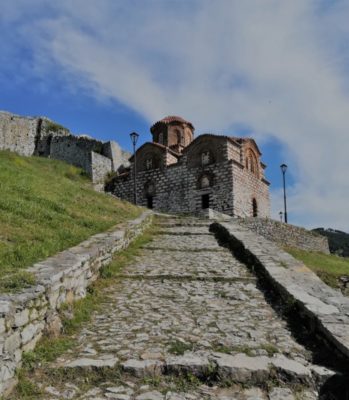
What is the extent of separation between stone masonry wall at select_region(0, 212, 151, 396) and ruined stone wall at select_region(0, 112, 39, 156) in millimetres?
32667

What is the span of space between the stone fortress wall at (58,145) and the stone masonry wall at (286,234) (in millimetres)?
16648

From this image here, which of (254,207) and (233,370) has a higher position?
(254,207)

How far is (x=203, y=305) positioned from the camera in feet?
18.4

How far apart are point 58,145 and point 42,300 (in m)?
35.2

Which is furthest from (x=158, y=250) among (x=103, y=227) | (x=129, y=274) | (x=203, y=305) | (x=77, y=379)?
(x=77, y=379)

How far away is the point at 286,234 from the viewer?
23141 mm

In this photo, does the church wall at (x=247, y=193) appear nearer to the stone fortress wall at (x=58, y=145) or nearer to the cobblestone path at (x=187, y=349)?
the stone fortress wall at (x=58, y=145)

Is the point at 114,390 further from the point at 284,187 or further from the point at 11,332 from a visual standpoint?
the point at 284,187

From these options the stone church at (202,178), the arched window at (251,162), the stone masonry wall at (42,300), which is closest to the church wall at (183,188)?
the stone church at (202,178)

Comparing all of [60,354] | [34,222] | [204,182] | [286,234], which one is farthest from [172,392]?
[204,182]

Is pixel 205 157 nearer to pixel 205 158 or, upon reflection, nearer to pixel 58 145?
pixel 205 158

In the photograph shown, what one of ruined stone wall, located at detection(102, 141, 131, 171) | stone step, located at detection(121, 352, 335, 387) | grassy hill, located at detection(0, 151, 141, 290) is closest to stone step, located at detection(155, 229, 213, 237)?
grassy hill, located at detection(0, 151, 141, 290)

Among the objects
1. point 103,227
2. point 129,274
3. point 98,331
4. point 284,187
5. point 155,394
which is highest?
point 284,187

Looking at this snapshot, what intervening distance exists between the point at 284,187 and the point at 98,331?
25.4 meters
